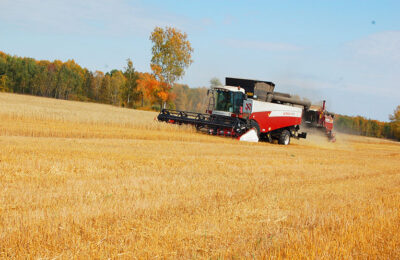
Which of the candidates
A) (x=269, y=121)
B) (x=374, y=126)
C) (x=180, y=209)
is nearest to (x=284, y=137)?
(x=269, y=121)

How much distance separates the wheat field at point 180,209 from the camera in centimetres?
372

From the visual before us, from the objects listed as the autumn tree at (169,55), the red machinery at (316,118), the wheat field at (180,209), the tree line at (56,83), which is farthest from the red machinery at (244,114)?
the tree line at (56,83)

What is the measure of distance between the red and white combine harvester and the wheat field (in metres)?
9.41

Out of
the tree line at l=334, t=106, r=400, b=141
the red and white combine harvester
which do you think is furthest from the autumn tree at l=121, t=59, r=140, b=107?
the red and white combine harvester

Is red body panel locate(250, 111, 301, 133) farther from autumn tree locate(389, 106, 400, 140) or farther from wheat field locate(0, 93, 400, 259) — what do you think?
autumn tree locate(389, 106, 400, 140)

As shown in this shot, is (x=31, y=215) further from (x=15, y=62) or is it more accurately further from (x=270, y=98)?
(x=15, y=62)

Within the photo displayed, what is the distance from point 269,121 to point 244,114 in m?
2.28

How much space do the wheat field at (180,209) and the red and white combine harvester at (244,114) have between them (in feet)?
30.9

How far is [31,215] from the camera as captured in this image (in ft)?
14.2

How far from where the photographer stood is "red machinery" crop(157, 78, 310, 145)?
19.1 metres

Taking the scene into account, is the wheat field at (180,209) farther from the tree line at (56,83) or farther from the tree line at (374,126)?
the tree line at (56,83)

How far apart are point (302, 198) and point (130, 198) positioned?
120 inches

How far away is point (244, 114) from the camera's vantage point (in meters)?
19.1

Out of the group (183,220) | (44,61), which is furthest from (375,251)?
(44,61)
